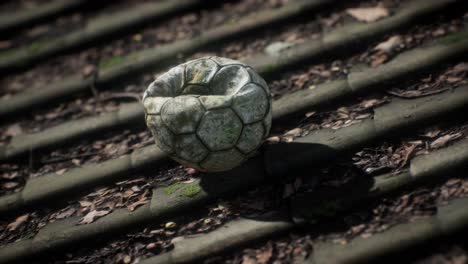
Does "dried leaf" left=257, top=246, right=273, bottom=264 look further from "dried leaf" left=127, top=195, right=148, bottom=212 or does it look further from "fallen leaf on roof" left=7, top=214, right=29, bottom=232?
"fallen leaf on roof" left=7, top=214, right=29, bottom=232

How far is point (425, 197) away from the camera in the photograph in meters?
1.93

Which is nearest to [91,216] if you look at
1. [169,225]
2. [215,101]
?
[169,225]

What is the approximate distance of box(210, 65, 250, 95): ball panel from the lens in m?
2.04

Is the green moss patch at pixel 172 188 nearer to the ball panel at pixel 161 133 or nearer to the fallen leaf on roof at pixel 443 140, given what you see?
the ball panel at pixel 161 133

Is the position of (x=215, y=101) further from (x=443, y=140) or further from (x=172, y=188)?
(x=443, y=140)

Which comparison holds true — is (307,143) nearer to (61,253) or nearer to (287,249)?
(287,249)

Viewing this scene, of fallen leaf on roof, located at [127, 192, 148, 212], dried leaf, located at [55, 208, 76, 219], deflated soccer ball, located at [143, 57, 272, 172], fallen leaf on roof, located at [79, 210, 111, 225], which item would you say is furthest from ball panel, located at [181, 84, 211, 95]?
dried leaf, located at [55, 208, 76, 219]

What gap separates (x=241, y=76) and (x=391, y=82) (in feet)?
2.96

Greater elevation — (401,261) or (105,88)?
(105,88)

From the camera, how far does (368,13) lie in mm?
2842

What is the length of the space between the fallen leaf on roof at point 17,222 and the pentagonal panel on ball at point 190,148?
0.96 m

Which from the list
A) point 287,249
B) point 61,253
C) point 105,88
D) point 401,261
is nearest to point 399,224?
point 401,261

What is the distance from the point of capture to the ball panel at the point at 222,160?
6.56ft

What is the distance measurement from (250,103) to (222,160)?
11.3 inches
